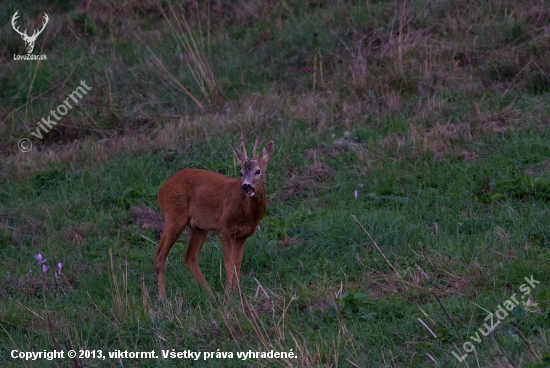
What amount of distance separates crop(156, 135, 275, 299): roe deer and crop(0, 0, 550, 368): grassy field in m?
0.22

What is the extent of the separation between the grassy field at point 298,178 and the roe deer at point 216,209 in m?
0.22

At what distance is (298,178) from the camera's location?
9797mm

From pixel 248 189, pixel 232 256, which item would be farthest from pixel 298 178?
pixel 248 189

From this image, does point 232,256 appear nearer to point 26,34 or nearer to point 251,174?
point 251,174

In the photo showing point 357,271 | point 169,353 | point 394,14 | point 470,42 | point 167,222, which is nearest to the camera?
point 169,353

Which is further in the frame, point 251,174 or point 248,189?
point 251,174

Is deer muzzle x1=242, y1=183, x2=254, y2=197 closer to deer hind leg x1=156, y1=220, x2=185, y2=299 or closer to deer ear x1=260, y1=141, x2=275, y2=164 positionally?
deer ear x1=260, y1=141, x2=275, y2=164

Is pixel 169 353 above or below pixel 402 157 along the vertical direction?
above

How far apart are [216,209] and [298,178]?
7.18ft

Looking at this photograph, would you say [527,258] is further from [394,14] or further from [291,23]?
[291,23]

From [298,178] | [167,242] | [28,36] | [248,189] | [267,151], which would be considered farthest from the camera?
[28,36]

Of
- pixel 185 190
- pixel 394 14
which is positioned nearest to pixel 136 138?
pixel 185 190

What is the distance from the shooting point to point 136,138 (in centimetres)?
1165

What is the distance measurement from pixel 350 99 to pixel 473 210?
380cm
